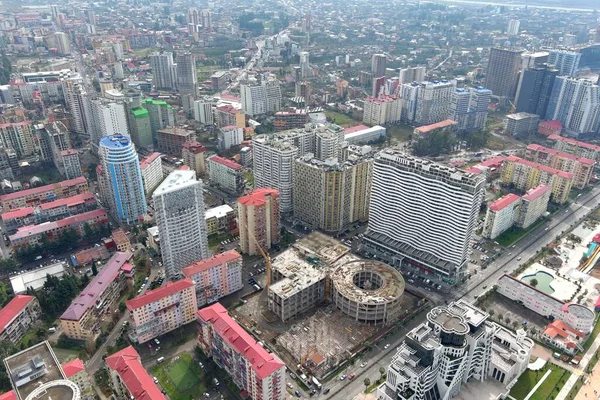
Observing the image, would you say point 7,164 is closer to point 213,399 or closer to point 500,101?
point 213,399

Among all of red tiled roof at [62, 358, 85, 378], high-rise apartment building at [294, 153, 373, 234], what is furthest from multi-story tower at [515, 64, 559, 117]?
red tiled roof at [62, 358, 85, 378]

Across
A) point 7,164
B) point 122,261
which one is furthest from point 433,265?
point 7,164

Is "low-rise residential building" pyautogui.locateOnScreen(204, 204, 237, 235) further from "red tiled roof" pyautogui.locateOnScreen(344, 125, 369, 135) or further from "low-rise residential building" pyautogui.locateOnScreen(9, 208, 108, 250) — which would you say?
"red tiled roof" pyautogui.locateOnScreen(344, 125, 369, 135)

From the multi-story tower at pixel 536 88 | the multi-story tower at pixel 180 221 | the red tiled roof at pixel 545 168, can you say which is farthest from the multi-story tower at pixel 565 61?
the multi-story tower at pixel 180 221

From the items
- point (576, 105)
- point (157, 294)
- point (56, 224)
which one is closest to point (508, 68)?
point (576, 105)

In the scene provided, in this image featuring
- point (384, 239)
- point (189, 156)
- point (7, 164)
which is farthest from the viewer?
point (189, 156)

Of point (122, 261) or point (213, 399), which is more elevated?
point (122, 261)
